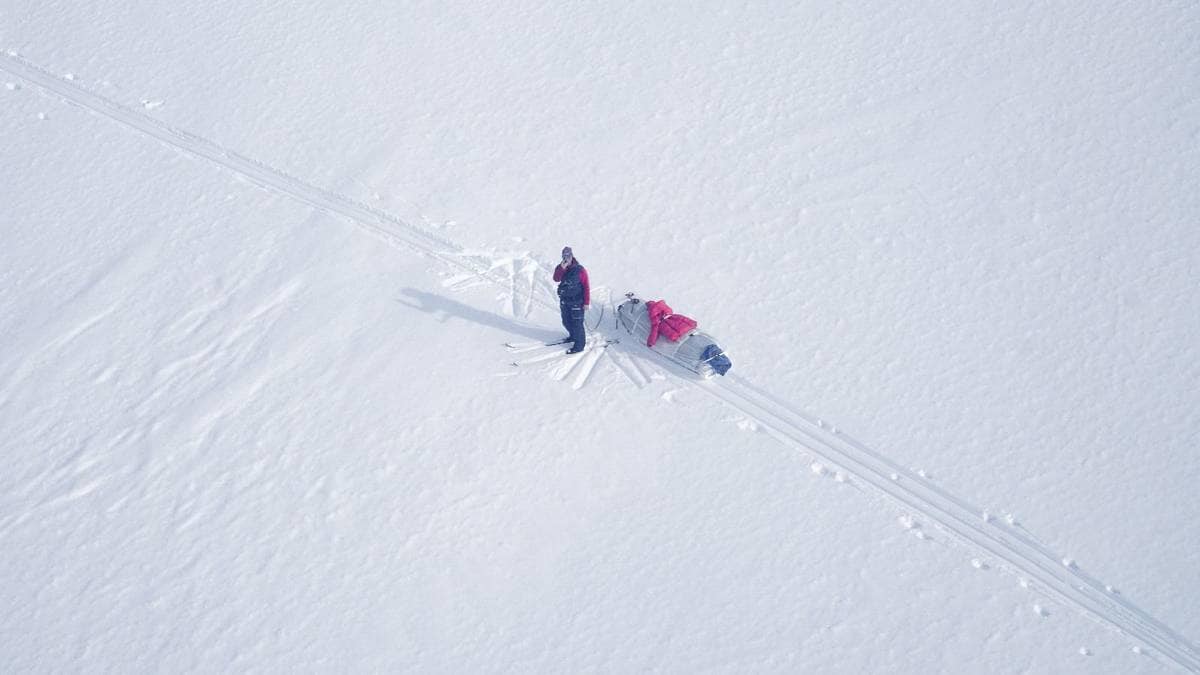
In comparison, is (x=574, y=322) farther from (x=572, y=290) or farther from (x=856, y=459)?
(x=856, y=459)

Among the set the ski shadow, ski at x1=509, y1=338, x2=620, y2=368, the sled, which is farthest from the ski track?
the ski shadow

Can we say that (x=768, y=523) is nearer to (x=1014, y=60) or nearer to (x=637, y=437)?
(x=637, y=437)

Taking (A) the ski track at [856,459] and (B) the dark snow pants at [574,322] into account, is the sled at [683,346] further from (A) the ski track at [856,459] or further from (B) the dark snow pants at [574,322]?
(B) the dark snow pants at [574,322]

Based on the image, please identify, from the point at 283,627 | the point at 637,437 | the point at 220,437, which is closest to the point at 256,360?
A: the point at 220,437

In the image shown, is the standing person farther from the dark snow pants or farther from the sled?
the sled

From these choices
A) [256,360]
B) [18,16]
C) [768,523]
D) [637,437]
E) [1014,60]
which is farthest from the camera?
[18,16]
